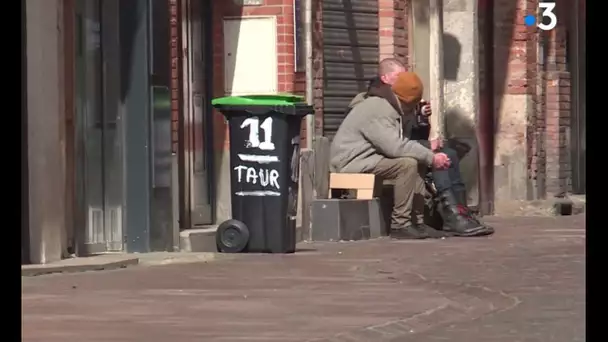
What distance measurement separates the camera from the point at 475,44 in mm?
22906

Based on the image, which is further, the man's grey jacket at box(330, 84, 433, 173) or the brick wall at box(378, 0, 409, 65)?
the brick wall at box(378, 0, 409, 65)

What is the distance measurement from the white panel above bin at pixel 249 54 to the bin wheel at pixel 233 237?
7.85ft

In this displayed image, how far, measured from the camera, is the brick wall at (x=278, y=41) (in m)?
16.8

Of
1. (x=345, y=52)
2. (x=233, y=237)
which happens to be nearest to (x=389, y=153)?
(x=345, y=52)

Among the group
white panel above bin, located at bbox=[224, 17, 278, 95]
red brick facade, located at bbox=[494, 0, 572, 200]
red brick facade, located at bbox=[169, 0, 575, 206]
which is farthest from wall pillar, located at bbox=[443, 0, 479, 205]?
white panel above bin, located at bbox=[224, 17, 278, 95]

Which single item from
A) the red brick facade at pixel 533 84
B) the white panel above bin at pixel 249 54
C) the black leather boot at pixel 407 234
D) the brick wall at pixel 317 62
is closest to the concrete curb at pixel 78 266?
the white panel above bin at pixel 249 54

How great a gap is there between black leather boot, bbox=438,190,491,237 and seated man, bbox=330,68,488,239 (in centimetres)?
18

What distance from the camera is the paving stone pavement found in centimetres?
901

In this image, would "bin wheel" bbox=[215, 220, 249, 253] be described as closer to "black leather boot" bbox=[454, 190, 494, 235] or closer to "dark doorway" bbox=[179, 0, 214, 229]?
"dark doorway" bbox=[179, 0, 214, 229]

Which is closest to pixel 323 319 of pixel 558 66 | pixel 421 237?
pixel 421 237

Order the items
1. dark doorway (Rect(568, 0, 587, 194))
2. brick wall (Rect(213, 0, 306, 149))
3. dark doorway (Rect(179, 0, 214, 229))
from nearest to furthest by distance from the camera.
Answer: dark doorway (Rect(179, 0, 214, 229)) → brick wall (Rect(213, 0, 306, 149)) → dark doorway (Rect(568, 0, 587, 194))

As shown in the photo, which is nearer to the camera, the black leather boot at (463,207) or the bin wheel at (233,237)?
the bin wheel at (233,237)

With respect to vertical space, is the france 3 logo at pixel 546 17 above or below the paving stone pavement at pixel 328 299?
above

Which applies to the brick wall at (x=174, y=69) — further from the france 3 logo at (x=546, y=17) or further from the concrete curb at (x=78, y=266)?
the france 3 logo at (x=546, y=17)
